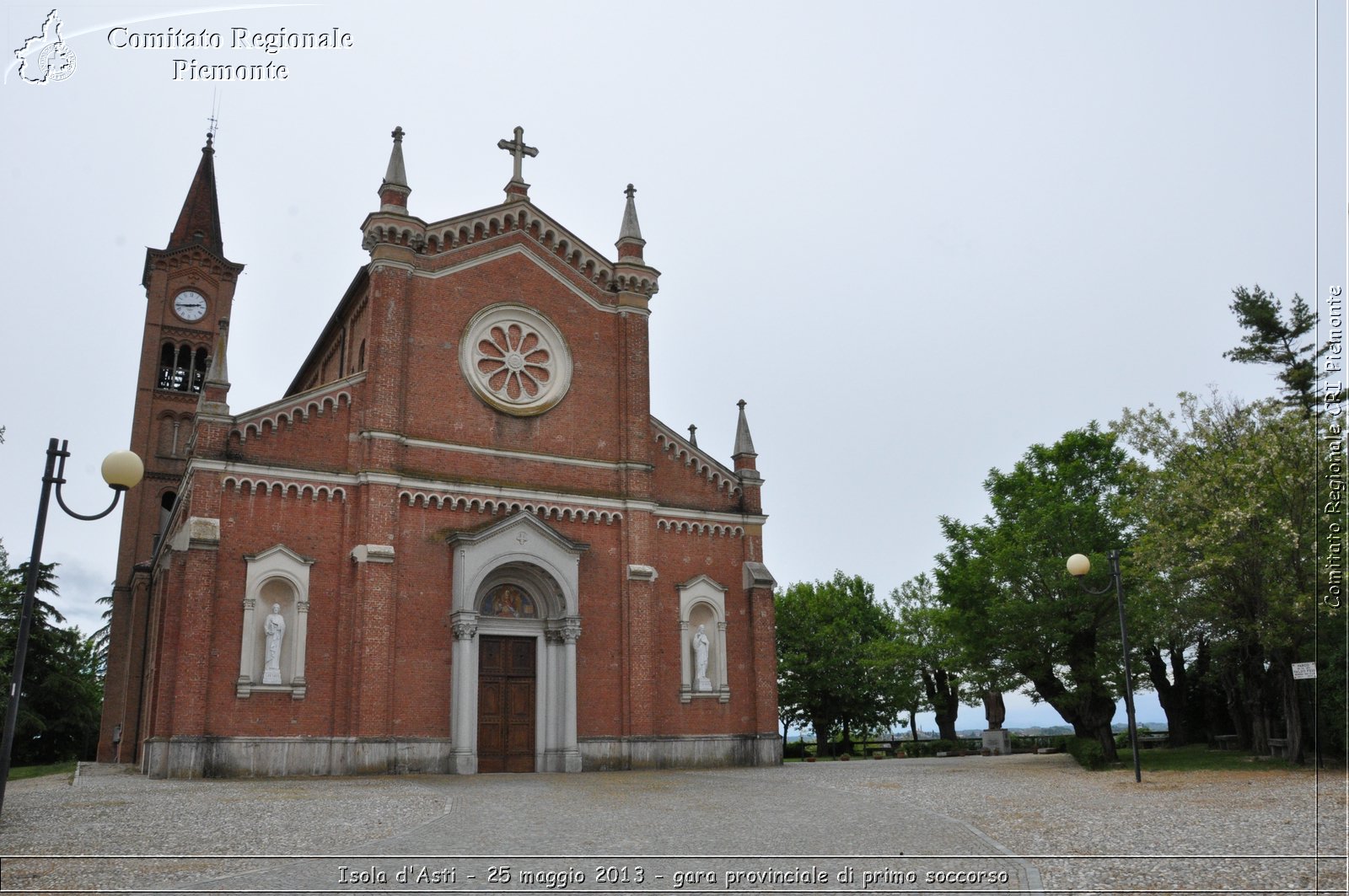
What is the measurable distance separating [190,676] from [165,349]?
25395 millimetres

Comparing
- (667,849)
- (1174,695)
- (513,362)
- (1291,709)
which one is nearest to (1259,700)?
(1291,709)

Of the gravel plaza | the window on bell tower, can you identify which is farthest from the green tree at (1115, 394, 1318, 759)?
the window on bell tower

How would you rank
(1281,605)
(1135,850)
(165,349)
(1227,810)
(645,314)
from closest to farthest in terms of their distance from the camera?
(1135,850)
(1227,810)
(1281,605)
(645,314)
(165,349)

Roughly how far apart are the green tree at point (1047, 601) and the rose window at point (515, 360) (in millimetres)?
14126

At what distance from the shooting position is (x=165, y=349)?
45.4 metres

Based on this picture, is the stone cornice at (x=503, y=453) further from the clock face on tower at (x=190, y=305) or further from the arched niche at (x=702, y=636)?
the clock face on tower at (x=190, y=305)

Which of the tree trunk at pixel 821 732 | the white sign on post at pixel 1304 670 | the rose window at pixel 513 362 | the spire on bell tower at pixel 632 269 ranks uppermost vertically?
the spire on bell tower at pixel 632 269

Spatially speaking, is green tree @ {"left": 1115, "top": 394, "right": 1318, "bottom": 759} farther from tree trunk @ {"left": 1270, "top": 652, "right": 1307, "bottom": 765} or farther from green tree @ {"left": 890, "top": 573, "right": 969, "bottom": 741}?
green tree @ {"left": 890, "top": 573, "right": 969, "bottom": 741}

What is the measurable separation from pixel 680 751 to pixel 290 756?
11.1 m

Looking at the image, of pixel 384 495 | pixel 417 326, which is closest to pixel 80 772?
pixel 384 495

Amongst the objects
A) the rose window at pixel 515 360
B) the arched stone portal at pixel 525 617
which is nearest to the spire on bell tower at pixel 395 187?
the rose window at pixel 515 360

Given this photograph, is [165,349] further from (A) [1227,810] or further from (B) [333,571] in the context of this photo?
(A) [1227,810]

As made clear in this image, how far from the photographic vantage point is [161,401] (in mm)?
44094

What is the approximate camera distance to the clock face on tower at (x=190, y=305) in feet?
151
